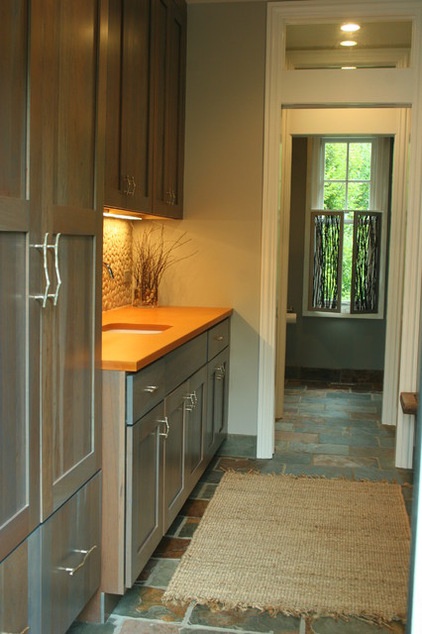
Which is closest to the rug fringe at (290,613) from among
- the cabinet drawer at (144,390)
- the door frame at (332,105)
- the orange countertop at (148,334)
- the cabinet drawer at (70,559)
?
the cabinet drawer at (70,559)

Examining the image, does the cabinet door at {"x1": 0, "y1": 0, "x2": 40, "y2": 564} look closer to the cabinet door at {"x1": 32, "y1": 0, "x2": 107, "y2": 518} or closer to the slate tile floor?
the cabinet door at {"x1": 32, "y1": 0, "x2": 107, "y2": 518}

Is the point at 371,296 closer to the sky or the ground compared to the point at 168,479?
closer to the sky

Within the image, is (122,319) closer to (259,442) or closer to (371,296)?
(259,442)

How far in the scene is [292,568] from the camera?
10.2ft

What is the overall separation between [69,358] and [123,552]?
0.81 metres

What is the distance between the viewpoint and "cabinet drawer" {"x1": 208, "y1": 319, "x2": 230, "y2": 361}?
405cm

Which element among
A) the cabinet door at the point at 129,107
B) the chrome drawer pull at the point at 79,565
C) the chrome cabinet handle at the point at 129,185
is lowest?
the chrome drawer pull at the point at 79,565

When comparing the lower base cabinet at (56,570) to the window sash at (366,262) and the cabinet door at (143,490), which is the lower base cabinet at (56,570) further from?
the window sash at (366,262)

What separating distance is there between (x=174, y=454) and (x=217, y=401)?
3.73ft

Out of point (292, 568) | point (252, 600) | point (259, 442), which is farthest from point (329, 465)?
point (252, 600)

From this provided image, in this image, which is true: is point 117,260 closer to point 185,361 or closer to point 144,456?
point 185,361

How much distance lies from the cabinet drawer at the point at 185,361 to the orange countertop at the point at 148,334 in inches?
1.9

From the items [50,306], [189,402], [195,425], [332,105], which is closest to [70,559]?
[50,306]

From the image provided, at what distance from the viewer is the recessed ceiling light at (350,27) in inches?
179
